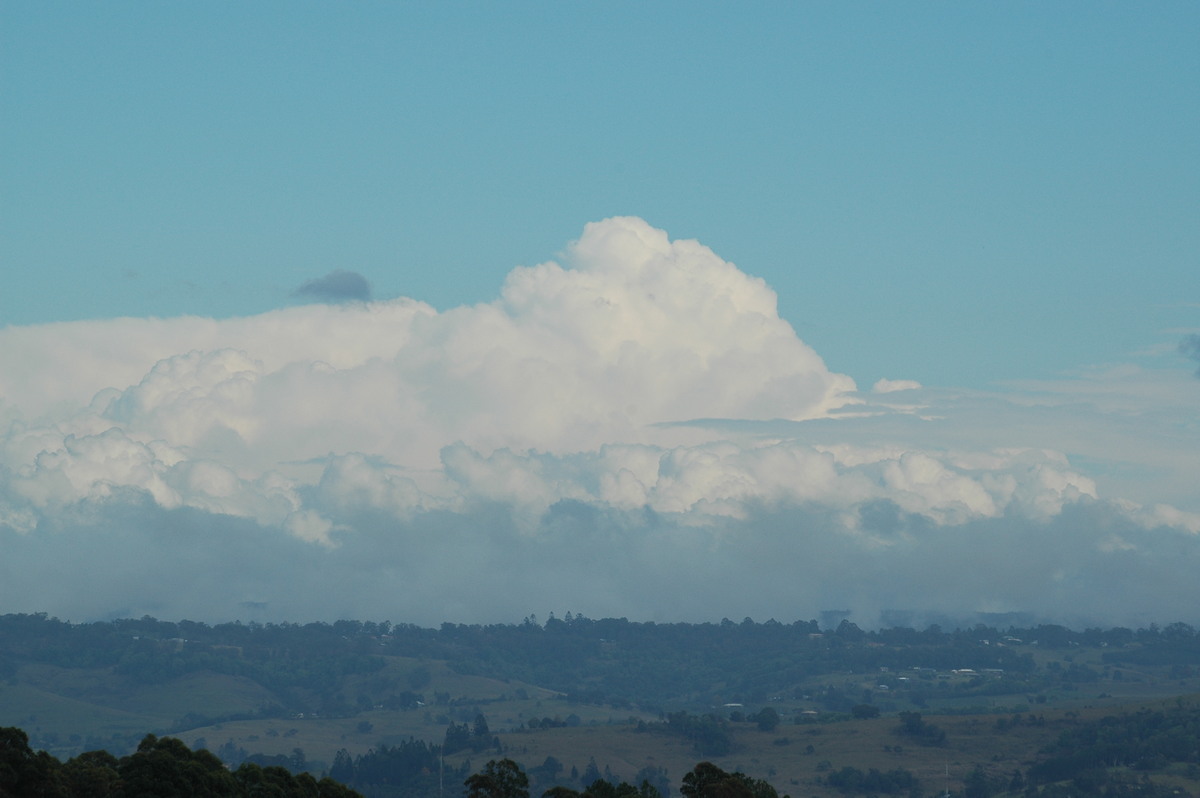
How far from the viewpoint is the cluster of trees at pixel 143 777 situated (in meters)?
125

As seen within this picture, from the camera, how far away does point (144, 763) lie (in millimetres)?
146250

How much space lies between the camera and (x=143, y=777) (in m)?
142

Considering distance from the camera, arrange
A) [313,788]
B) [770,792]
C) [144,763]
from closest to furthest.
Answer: [144,763] → [313,788] → [770,792]

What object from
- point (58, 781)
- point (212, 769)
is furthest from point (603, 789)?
point (58, 781)

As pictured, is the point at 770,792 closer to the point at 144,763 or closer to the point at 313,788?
the point at 313,788

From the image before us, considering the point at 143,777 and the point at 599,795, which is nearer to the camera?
the point at 143,777

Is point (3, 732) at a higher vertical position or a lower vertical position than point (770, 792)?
higher

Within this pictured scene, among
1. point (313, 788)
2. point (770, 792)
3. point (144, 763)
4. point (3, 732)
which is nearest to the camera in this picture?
point (3, 732)

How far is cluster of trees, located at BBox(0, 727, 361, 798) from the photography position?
4906 inches

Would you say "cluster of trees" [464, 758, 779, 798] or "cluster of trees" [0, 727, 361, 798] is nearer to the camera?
"cluster of trees" [0, 727, 361, 798]

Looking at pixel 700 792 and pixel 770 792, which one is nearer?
pixel 700 792

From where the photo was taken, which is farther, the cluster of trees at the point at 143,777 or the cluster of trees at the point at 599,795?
the cluster of trees at the point at 599,795

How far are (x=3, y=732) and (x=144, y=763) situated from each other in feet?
71.2

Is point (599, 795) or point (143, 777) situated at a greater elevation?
point (143, 777)
